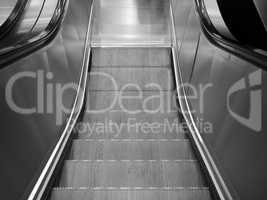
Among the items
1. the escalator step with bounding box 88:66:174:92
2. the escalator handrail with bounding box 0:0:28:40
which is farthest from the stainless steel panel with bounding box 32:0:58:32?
the escalator step with bounding box 88:66:174:92

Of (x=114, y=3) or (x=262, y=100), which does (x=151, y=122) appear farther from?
(x=114, y=3)

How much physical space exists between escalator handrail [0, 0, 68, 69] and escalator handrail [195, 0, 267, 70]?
1092 millimetres

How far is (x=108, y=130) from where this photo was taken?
11.7 ft

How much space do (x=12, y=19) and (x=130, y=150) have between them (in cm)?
158

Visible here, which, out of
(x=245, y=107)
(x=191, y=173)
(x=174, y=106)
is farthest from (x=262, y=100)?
(x=174, y=106)

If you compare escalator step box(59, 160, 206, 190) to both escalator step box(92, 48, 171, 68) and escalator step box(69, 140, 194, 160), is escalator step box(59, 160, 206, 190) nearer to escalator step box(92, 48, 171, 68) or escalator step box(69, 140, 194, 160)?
escalator step box(69, 140, 194, 160)

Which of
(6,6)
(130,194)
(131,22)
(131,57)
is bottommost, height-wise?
(130,194)

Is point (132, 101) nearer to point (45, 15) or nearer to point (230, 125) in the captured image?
point (45, 15)

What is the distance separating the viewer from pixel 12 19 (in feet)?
9.08

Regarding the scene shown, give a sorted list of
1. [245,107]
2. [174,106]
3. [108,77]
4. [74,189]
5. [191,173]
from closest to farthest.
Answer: [245,107] < [74,189] < [191,173] < [174,106] < [108,77]

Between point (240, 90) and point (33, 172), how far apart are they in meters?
1.38

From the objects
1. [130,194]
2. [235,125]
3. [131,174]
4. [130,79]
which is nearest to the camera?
[235,125]

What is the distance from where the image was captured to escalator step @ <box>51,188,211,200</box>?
231 cm

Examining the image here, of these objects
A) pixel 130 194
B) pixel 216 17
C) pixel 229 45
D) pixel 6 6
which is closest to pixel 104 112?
pixel 130 194
